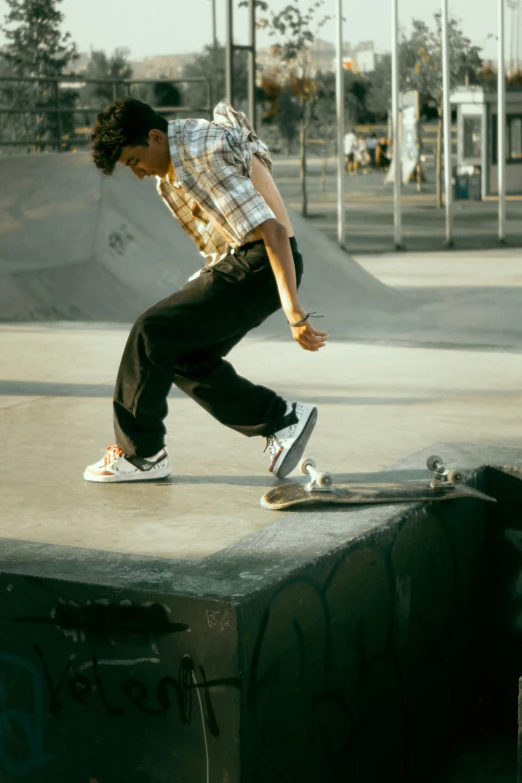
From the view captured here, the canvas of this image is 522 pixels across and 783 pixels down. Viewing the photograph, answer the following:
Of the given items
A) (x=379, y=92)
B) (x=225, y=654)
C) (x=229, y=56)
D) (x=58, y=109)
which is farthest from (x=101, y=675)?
(x=379, y=92)

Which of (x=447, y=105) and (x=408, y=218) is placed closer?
(x=447, y=105)

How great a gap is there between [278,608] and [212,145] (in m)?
Result: 1.67

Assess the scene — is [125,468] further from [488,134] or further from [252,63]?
[488,134]

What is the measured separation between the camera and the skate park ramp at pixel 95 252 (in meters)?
12.4

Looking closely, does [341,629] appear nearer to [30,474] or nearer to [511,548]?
[511,548]

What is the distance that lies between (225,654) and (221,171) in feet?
5.66

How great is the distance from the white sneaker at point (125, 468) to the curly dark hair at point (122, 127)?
3.97 feet

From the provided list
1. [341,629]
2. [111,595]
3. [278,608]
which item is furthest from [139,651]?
[341,629]

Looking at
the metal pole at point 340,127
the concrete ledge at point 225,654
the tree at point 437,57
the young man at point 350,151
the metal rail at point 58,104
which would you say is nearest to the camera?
the concrete ledge at point 225,654

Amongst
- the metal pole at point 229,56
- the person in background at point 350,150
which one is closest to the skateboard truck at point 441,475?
the metal pole at point 229,56

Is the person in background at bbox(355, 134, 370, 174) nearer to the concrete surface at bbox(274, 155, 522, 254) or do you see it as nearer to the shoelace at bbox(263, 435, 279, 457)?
the concrete surface at bbox(274, 155, 522, 254)

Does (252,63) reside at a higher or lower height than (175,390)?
higher

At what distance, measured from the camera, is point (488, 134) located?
32.6 meters

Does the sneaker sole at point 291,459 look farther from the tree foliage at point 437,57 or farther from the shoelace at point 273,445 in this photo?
the tree foliage at point 437,57
